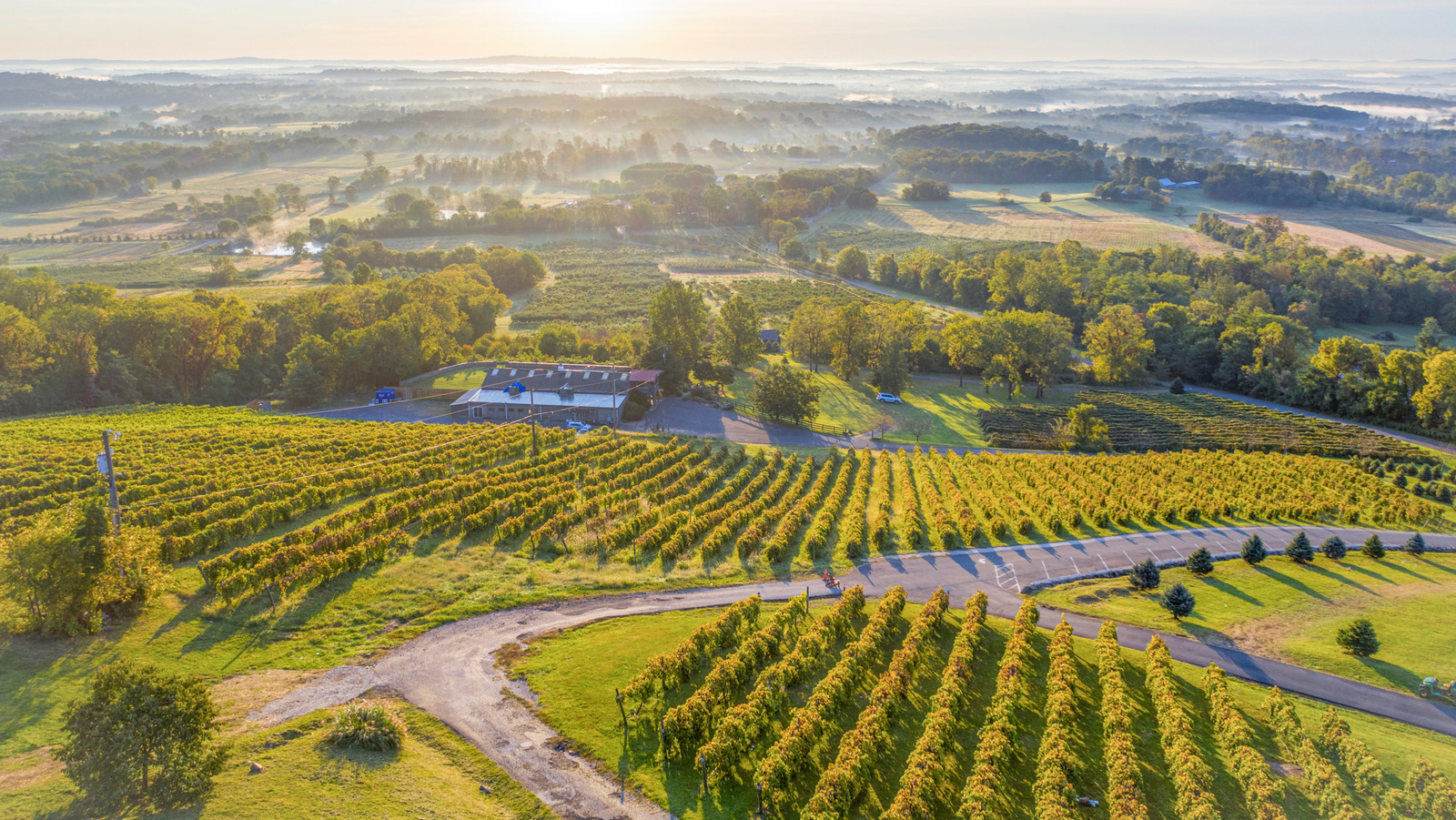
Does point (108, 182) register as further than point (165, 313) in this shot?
Yes

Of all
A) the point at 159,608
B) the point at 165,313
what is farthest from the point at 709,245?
the point at 159,608

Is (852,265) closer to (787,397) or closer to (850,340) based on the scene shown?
(850,340)

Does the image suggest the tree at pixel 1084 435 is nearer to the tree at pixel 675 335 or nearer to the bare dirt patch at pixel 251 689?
the tree at pixel 675 335

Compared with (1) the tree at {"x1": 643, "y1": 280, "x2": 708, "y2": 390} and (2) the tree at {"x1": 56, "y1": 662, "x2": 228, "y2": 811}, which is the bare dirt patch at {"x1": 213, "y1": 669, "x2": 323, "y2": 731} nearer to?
(2) the tree at {"x1": 56, "y1": 662, "x2": 228, "y2": 811}

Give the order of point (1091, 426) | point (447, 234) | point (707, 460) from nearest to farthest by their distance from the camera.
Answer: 1. point (707, 460)
2. point (1091, 426)
3. point (447, 234)

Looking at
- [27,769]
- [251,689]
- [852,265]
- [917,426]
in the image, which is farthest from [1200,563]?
[852,265]

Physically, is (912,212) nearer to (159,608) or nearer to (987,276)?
(987,276)
